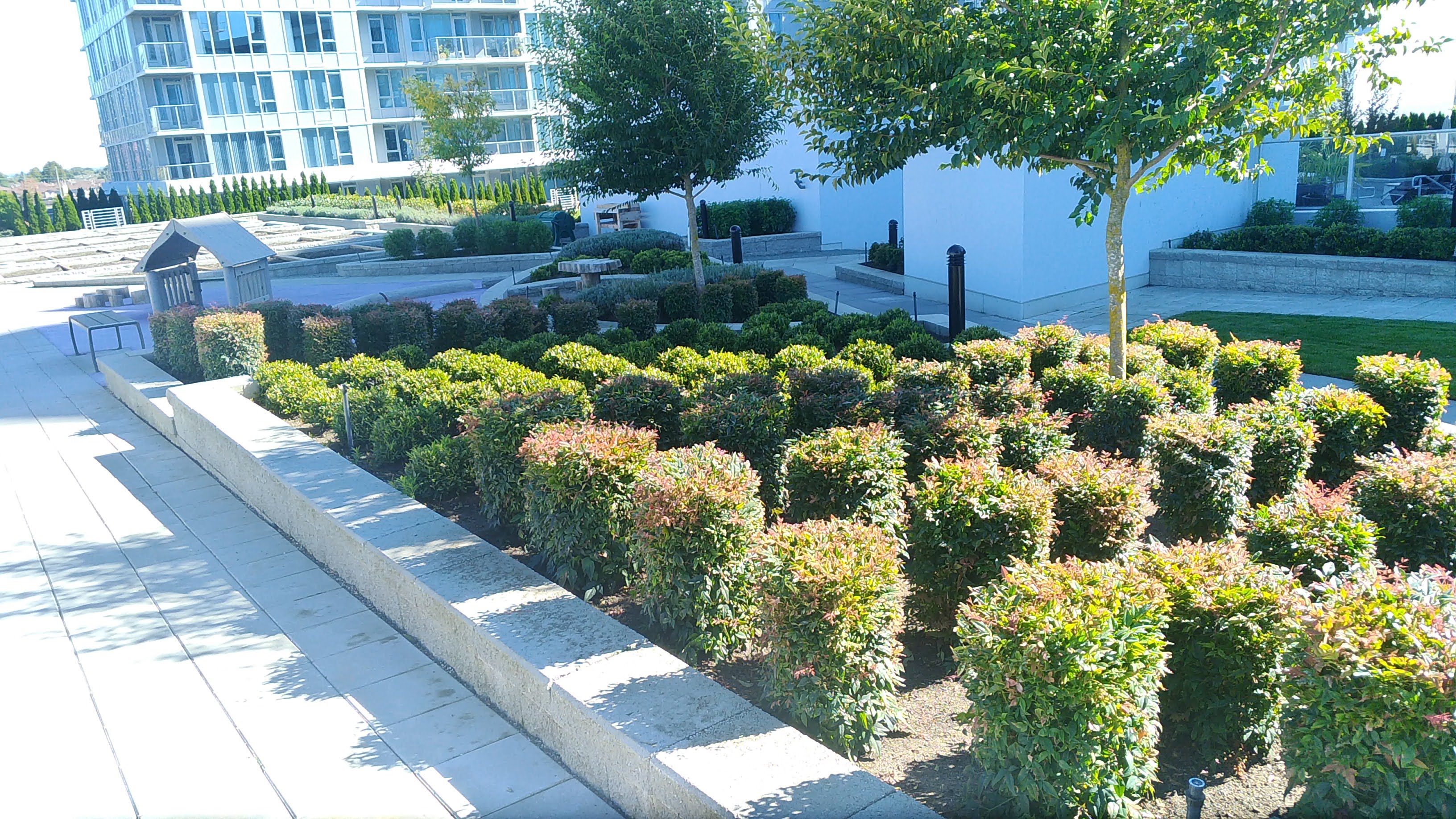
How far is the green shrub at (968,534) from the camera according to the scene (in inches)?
172

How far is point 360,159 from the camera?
50.7 meters

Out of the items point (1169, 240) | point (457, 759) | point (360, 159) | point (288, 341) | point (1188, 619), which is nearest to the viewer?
point (1188, 619)

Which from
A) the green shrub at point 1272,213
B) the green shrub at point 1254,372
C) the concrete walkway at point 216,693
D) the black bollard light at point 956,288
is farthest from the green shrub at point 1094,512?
the green shrub at point 1272,213

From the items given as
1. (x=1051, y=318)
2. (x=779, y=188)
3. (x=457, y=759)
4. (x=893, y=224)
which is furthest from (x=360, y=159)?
(x=457, y=759)

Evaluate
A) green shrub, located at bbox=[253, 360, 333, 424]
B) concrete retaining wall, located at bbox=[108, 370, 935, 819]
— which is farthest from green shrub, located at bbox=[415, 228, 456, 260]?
concrete retaining wall, located at bbox=[108, 370, 935, 819]

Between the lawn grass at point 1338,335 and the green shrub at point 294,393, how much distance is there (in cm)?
990

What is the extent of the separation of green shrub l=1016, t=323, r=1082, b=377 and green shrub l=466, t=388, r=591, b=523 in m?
3.83

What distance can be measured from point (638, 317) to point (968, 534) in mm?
8253

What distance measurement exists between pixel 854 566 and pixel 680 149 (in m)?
11.2

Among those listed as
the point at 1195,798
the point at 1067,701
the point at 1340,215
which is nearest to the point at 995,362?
the point at 1067,701

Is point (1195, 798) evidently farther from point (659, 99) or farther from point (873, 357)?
point (659, 99)

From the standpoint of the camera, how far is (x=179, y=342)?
1146 cm

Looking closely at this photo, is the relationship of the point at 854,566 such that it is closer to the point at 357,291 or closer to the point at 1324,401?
the point at 1324,401

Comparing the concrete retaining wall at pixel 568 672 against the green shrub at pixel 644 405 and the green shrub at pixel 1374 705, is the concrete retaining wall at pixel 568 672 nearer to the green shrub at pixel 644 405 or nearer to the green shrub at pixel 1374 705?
the green shrub at pixel 1374 705
